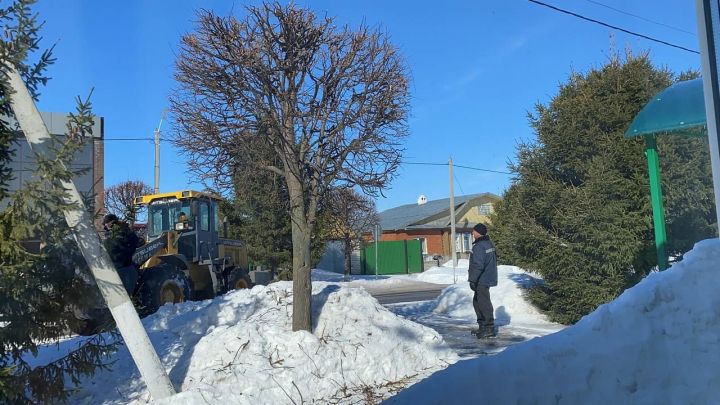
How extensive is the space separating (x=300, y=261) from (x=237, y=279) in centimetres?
790

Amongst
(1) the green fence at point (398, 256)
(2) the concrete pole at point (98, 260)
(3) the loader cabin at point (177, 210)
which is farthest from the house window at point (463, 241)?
(2) the concrete pole at point (98, 260)

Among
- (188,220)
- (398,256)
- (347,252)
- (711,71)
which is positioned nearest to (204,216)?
(188,220)

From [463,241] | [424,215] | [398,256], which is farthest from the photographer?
[424,215]

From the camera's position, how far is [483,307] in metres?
9.37

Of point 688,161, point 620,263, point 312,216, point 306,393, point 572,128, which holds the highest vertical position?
point 572,128

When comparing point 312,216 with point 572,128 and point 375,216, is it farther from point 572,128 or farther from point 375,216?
point 375,216

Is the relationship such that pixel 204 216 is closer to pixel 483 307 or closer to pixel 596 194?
pixel 483 307

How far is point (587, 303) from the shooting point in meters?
10.1

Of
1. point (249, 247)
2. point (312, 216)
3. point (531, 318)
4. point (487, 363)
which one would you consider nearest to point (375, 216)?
point (249, 247)

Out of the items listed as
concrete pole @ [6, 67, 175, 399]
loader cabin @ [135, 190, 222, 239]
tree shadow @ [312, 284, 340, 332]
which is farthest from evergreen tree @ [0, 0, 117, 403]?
loader cabin @ [135, 190, 222, 239]

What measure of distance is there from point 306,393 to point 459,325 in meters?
4.90

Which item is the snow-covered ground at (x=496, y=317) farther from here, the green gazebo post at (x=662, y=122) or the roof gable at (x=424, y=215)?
the roof gable at (x=424, y=215)

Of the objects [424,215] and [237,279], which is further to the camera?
[424,215]

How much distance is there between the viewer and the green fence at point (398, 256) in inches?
1517
